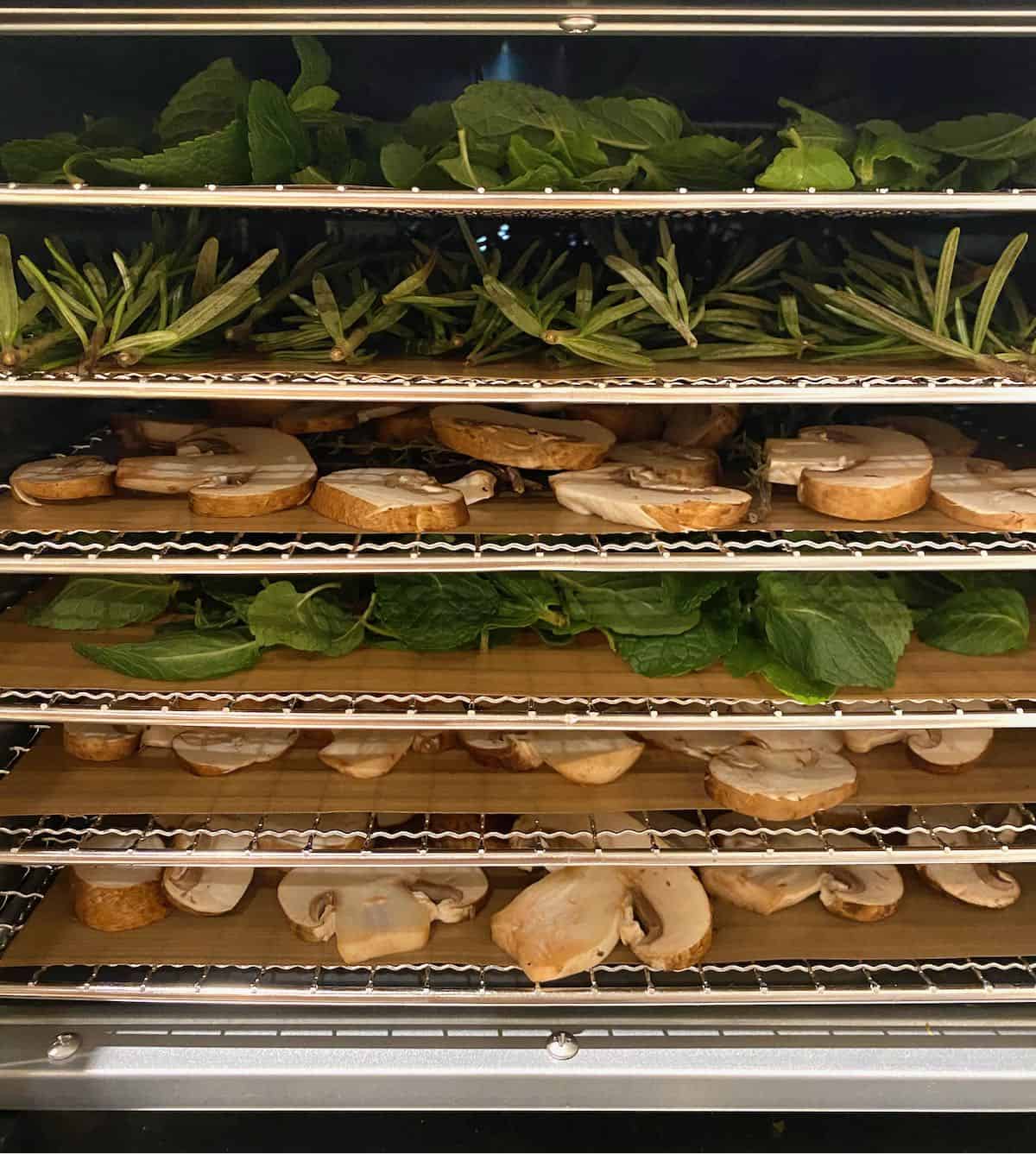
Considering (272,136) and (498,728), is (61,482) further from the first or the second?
(498,728)

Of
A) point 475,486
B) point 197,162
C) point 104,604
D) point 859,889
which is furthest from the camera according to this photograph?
point 859,889

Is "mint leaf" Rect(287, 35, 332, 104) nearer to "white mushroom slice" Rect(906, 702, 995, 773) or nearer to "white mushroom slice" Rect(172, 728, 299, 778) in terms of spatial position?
"white mushroom slice" Rect(172, 728, 299, 778)

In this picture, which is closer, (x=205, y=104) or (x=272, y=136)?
(x=272, y=136)

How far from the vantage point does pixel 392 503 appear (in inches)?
59.6

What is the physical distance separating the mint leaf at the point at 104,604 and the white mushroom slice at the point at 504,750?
66 cm

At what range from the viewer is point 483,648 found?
5.64 ft

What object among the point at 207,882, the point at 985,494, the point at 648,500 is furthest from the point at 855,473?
the point at 207,882

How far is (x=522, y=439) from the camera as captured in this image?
165 centimetres

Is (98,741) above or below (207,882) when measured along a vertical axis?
above

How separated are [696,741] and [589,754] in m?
0.25

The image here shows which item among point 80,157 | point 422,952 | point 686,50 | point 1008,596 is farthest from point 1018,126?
point 422,952

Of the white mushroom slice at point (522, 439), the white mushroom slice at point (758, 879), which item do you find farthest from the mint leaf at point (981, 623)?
the white mushroom slice at point (522, 439)

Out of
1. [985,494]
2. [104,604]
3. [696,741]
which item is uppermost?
[985,494]

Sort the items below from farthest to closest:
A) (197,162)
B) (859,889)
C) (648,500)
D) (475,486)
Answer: (859,889) < (475,486) < (648,500) < (197,162)
